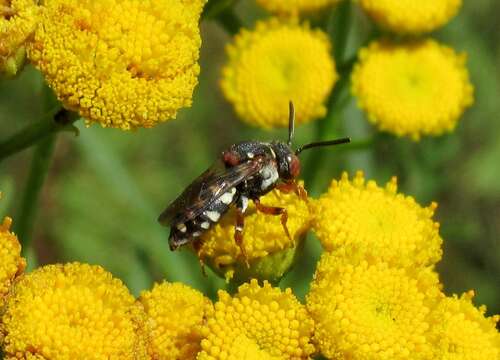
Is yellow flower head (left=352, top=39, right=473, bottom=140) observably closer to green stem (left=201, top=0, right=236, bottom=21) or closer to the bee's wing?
green stem (left=201, top=0, right=236, bottom=21)

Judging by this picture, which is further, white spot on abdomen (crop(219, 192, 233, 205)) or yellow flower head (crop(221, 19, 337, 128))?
yellow flower head (crop(221, 19, 337, 128))

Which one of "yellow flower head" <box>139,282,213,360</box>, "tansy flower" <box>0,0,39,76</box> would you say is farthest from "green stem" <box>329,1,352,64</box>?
"tansy flower" <box>0,0,39,76</box>

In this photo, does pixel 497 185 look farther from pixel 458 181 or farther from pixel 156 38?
pixel 156 38

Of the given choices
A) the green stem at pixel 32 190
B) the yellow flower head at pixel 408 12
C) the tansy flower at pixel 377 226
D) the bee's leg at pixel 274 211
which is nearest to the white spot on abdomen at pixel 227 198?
the bee's leg at pixel 274 211

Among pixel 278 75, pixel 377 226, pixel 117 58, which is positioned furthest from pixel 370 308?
pixel 278 75

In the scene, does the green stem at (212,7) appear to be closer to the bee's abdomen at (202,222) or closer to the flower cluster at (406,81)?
the flower cluster at (406,81)
